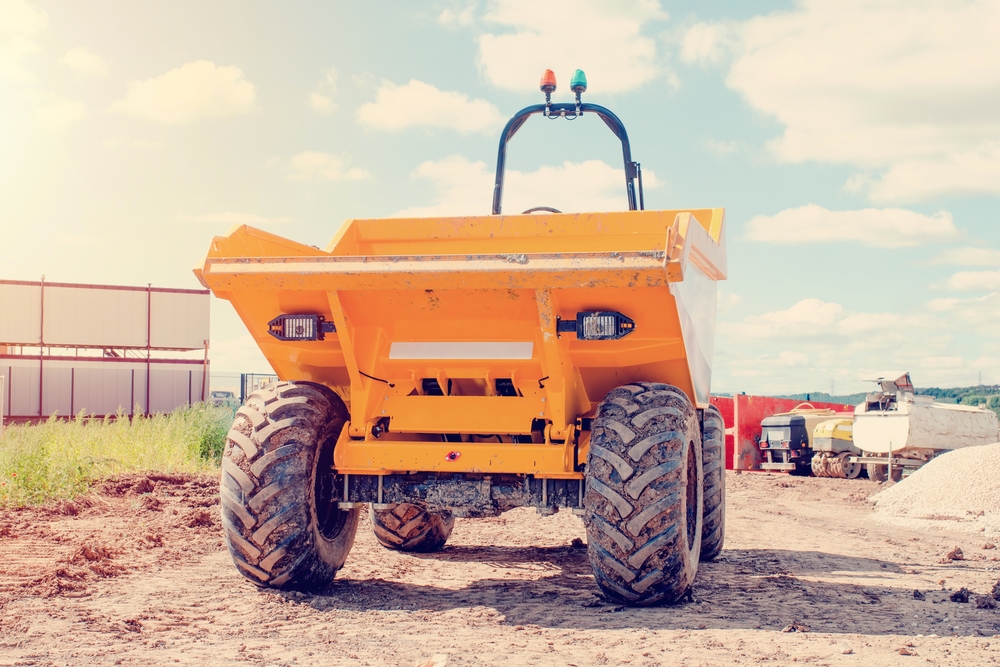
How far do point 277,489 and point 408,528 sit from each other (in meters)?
2.18

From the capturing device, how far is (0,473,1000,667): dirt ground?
4.30 meters

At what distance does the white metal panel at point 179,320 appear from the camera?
1085 inches

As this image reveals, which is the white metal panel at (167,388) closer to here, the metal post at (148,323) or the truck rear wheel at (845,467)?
the metal post at (148,323)

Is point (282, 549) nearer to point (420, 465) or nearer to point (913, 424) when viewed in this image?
point (420, 465)

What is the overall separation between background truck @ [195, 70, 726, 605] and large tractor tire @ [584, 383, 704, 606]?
0.01 m

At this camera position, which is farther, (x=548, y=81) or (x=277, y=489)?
(x=548, y=81)

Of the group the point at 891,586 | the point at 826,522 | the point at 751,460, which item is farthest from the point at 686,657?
the point at 751,460

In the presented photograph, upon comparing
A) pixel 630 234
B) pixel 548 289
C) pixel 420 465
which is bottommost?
pixel 420 465

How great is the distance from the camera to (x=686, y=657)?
13.8 feet

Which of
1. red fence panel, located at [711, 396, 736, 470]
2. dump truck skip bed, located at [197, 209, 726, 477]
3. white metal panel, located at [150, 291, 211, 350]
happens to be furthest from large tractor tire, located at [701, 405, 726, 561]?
white metal panel, located at [150, 291, 211, 350]

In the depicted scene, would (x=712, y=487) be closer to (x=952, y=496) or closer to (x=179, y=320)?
(x=952, y=496)

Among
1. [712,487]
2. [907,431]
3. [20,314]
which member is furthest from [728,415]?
[20,314]

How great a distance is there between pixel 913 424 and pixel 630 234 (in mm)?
12210

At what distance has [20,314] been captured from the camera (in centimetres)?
2614
